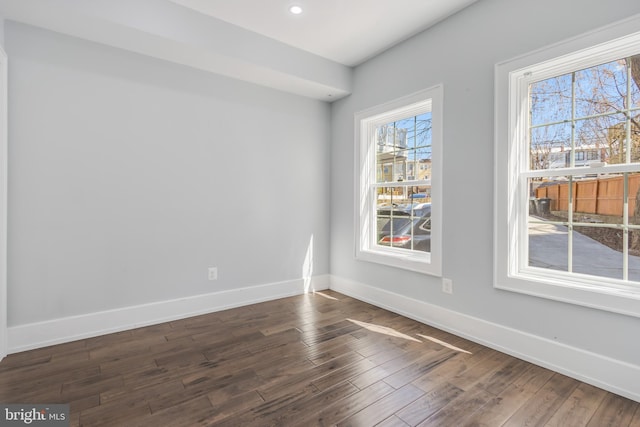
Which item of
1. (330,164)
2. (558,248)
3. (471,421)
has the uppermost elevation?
(330,164)

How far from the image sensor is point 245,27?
280 cm

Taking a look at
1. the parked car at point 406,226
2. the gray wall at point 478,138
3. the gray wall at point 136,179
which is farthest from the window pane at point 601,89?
the gray wall at point 136,179

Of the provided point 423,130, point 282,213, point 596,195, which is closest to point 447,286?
point 596,195

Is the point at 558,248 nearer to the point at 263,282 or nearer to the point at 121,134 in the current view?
the point at 263,282

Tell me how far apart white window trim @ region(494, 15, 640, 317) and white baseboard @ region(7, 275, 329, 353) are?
229 cm

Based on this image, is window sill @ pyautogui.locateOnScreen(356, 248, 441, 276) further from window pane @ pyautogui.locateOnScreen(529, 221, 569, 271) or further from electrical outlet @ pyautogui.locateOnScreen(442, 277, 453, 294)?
window pane @ pyautogui.locateOnScreen(529, 221, 569, 271)

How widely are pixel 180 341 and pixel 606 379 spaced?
2.89 m

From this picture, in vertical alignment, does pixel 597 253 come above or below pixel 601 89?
below

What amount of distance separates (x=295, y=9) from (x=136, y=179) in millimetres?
1962

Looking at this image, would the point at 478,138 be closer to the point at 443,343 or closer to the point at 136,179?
the point at 443,343

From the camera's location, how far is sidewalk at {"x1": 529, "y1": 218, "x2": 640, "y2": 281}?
6.35 ft

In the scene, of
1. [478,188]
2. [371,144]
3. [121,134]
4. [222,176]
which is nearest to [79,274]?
[121,134]

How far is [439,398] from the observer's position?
1.78 metres

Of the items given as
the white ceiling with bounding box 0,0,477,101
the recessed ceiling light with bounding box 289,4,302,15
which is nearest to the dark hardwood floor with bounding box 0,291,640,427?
the white ceiling with bounding box 0,0,477,101
